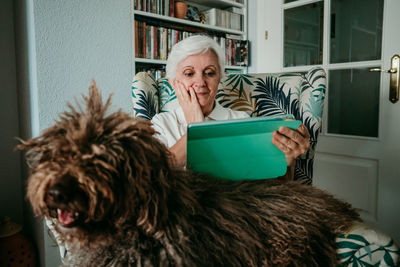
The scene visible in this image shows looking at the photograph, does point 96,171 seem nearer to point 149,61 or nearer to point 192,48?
point 192,48

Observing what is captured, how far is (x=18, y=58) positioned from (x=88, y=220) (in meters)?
1.87

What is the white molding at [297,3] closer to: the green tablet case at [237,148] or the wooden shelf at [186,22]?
the wooden shelf at [186,22]

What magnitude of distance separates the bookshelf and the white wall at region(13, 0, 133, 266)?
0.88 ft

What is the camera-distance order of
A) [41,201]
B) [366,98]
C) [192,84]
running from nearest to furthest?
1. [41,201]
2. [192,84]
3. [366,98]

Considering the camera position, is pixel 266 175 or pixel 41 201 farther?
pixel 266 175

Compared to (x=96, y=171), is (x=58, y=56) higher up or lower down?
higher up

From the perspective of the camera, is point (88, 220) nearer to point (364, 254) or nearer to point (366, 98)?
point (364, 254)

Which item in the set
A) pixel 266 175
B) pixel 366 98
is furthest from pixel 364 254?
pixel 366 98

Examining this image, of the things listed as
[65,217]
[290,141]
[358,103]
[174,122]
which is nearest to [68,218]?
[65,217]

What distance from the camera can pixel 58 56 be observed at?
181cm

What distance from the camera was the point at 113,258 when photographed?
0.54m

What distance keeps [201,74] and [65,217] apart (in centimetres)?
96

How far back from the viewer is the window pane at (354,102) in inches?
79.3

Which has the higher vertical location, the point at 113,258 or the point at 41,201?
the point at 41,201
